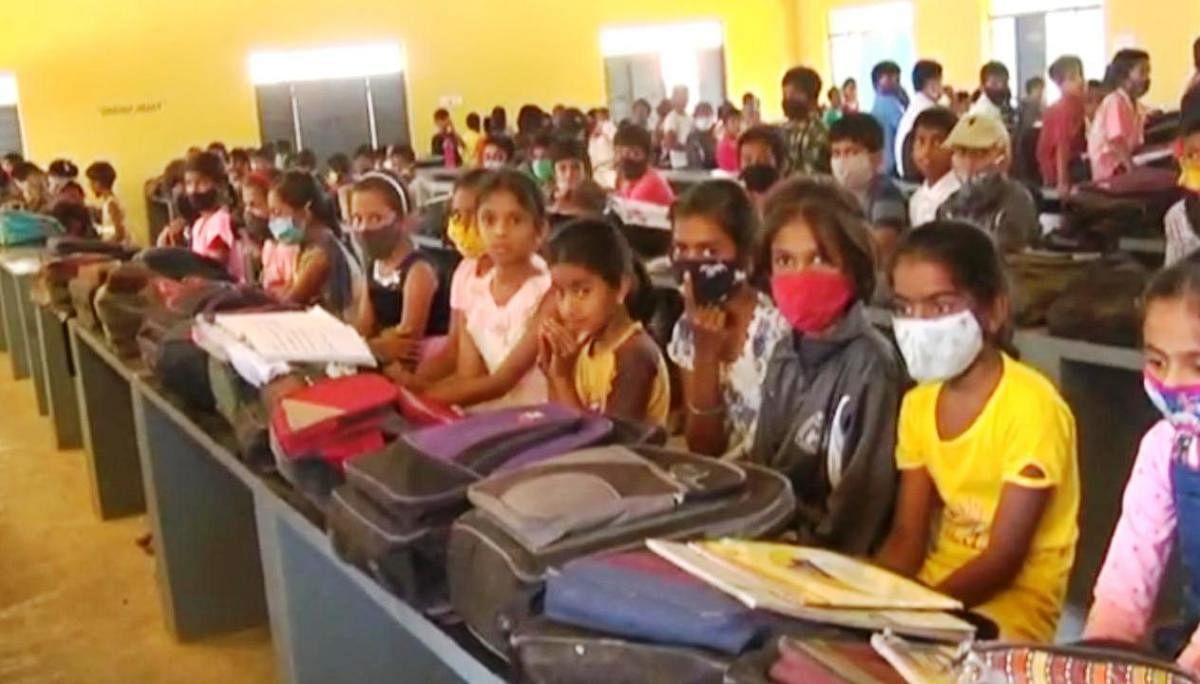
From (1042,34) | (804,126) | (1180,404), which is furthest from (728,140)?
(1180,404)

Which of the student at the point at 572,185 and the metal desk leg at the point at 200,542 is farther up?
the student at the point at 572,185

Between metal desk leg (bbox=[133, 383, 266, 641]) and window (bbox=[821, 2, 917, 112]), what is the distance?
→ 37.1 feet

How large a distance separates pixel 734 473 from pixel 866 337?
0.63 m

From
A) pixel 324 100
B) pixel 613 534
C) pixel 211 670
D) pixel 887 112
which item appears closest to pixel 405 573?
pixel 613 534

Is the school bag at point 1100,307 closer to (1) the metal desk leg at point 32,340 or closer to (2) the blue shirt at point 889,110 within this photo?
(1) the metal desk leg at point 32,340

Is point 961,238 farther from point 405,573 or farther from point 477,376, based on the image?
point 477,376

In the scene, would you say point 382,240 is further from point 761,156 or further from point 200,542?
Result: point 761,156

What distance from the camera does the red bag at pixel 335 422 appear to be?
2676mm

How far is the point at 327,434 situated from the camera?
106 inches

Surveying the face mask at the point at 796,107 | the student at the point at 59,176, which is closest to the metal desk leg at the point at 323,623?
the face mask at the point at 796,107

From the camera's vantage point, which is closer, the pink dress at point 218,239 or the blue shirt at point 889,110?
the pink dress at point 218,239

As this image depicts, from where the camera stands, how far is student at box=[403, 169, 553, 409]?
11.7ft

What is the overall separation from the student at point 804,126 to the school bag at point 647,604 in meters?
4.75

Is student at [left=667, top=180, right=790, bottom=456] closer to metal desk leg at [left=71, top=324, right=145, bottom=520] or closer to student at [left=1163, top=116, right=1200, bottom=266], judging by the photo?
student at [left=1163, top=116, right=1200, bottom=266]
